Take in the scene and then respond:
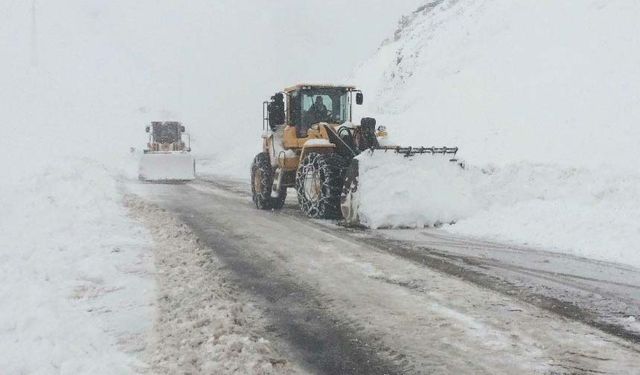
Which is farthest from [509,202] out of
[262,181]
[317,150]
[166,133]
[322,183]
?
[166,133]

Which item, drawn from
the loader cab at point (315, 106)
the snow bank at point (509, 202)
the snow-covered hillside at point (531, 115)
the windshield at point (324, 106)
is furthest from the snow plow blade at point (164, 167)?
the snow bank at point (509, 202)

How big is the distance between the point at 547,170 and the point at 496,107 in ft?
28.3

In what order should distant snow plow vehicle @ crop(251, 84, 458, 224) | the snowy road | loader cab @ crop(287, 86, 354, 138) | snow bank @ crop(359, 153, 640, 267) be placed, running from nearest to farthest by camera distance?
the snowy road < snow bank @ crop(359, 153, 640, 267) < distant snow plow vehicle @ crop(251, 84, 458, 224) < loader cab @ crop(287, 86, 354, 138)

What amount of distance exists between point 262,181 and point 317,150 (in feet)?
6.73

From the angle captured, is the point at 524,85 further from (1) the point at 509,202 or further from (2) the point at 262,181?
(2) the point at 262,181

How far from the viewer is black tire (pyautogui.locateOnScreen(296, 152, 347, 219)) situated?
9.64m

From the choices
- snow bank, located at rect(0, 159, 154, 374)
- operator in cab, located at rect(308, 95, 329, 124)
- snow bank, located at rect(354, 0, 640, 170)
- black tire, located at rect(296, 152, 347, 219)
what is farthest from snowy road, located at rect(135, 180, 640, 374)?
snow bank, located at rect(354, 0, 640, 170)

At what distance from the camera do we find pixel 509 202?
10180 mm

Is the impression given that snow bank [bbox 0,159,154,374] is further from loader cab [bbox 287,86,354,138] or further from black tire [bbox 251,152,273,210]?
loader cab [bbox 287,86,354,138]

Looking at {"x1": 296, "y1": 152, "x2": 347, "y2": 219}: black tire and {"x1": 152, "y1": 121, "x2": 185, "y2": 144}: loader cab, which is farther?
{"x1": 152, "y1": 121, "x2": 185, "y2": 144}: loader cab

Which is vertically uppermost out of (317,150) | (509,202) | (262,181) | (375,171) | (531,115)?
(531,115)

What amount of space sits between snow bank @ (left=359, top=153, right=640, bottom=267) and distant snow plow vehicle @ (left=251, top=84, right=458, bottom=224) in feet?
0.79

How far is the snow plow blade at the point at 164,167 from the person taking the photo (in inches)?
808

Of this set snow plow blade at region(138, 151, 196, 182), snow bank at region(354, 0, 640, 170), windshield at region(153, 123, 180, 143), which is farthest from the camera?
windshield at region(153, 123, 180, 143)
